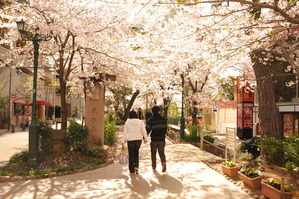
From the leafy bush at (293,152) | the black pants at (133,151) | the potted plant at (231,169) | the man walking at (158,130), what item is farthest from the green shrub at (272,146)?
the black pants at (133,151)

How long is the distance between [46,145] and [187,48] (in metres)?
6.10

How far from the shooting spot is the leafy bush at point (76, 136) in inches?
403

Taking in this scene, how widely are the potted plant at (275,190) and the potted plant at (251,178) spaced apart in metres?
0.60

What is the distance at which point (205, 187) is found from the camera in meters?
6.58

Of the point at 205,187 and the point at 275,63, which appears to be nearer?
the point at 205,187

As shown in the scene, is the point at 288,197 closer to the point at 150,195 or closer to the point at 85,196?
the point at 150,195

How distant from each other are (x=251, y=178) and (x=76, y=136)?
6253mm

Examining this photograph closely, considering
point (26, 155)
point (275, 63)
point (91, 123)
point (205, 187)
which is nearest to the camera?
point (205, 187)

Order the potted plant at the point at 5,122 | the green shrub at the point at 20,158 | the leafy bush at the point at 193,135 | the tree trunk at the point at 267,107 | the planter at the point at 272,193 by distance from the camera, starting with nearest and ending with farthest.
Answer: the planter at the point at 272,193 → the green shrub at the point at 20,158 → the tree trunk at the point at 267,107 → the leafy bush at the point at 193,135 → the potted plant at the point at 5,122

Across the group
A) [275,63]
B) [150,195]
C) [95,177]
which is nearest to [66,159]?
[95,177]

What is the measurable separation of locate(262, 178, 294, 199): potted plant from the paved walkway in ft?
1.30

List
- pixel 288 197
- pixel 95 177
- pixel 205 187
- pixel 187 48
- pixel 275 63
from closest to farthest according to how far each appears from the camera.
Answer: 1. pixel 288 197
2. pixel 205 187
3. pixel 95 177
4. pixel 187 48
5. pixel 275 63

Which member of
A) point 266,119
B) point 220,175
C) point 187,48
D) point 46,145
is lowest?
point 220,175

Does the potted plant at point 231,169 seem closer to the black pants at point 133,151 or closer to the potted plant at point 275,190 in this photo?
the potted plant at point 275,190
